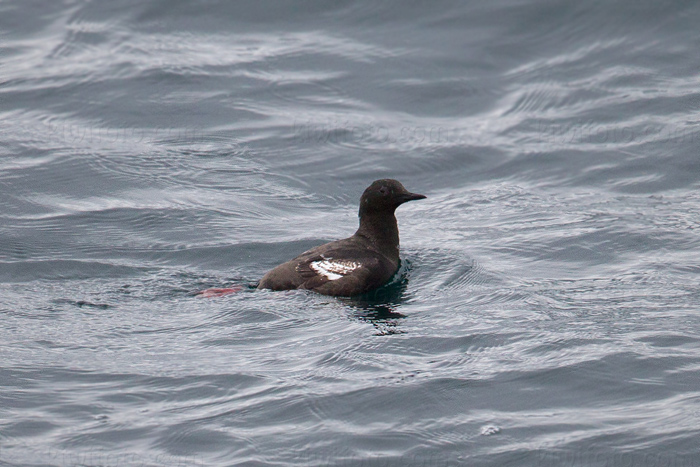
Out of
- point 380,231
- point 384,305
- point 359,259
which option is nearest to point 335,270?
point 359,259

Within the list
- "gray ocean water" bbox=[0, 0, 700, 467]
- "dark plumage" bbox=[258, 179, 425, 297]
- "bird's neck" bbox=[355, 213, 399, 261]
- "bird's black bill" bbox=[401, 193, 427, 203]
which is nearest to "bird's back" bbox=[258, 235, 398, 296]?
"dark plumage" bbox=[258, 179, 425, 297]

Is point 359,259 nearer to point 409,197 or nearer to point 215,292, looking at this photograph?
Answer: point 409,197

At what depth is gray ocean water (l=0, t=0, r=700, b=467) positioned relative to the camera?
662cm

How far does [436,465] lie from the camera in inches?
243

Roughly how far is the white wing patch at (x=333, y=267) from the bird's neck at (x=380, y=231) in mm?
612

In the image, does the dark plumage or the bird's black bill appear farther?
the bird's black bill

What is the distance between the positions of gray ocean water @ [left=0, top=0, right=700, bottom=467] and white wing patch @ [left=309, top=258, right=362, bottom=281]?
0.30 meters

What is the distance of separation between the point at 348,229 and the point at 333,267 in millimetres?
2131

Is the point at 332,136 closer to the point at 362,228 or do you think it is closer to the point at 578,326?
the point at 362,228

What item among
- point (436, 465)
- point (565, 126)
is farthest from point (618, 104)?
point (436, 465)

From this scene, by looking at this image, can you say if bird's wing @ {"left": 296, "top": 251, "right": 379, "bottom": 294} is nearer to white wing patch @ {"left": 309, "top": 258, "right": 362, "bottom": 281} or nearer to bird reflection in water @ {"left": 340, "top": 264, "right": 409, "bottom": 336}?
white wing patch @ {"left": 309, "top": 258, "right": 362, "bottom": 281}

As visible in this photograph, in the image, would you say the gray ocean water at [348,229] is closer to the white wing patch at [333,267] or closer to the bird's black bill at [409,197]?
the white wing patch at [333,267]

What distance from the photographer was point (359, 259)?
31.2 feet

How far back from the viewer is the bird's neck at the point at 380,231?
999 cm
